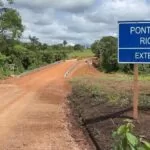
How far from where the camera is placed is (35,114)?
1499cm

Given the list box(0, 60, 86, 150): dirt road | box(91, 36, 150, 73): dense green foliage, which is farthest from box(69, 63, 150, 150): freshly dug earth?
box(91, 36, 150, 73): dense green foliage

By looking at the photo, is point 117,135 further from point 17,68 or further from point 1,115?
point 17,68

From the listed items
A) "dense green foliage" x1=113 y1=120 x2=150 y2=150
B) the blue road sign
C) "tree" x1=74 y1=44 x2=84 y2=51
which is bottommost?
"tree" x1=74 y1=44 x2=84 y2=51

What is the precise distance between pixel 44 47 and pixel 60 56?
14493 mm

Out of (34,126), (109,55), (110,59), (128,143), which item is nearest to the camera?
(128,143)

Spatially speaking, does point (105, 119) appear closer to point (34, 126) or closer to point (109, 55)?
point (34, 126)

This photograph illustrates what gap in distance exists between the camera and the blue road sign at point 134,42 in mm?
11125

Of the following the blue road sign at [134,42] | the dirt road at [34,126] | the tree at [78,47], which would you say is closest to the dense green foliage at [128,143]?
the dirt road at [34,126]

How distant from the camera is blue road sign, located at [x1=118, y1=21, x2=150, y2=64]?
1112 centimetres

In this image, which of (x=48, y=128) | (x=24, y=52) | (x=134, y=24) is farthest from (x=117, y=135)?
(x=24, y=52)

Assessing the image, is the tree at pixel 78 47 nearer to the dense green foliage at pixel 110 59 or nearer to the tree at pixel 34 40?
the tree at pixel 34 40

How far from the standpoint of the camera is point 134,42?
11.2 m

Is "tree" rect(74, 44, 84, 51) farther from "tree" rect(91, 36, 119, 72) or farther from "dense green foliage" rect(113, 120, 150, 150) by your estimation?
"dense green foliage" rect(113, 120, 150, 150)

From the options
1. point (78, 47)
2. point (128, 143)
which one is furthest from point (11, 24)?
point (78, 47)
